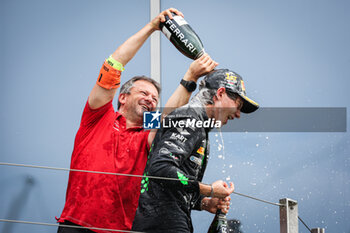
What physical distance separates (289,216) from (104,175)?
0.55m

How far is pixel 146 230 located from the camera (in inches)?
54.7

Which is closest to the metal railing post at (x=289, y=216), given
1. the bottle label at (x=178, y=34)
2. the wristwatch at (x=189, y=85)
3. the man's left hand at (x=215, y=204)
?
the man's left hand at (x=215, y=204)

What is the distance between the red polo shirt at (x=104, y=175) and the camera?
63.2 inches

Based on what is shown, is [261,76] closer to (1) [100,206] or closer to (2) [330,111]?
(2) [330,111]

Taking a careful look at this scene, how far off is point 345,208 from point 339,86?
0.55 metres

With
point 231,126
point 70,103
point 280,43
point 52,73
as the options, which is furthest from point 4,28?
point 280,43

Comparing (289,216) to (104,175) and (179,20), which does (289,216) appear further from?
(179,20)

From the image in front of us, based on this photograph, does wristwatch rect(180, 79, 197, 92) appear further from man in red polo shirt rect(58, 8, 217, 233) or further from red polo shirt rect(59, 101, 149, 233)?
red polo shirt rect(59, 101, 149, 233)

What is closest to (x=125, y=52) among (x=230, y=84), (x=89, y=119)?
(x=89, y=119)

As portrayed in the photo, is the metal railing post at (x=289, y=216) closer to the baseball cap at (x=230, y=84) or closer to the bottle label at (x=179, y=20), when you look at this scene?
the baseball cap at (x=230, y=84)

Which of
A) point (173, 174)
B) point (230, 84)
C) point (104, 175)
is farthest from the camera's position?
point (104, 175)

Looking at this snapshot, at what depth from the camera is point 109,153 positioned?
5.55ft

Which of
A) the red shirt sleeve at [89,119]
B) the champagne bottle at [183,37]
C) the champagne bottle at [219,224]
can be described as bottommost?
the champagne bottle at [219,224]

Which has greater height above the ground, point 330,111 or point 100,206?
point 330,111
